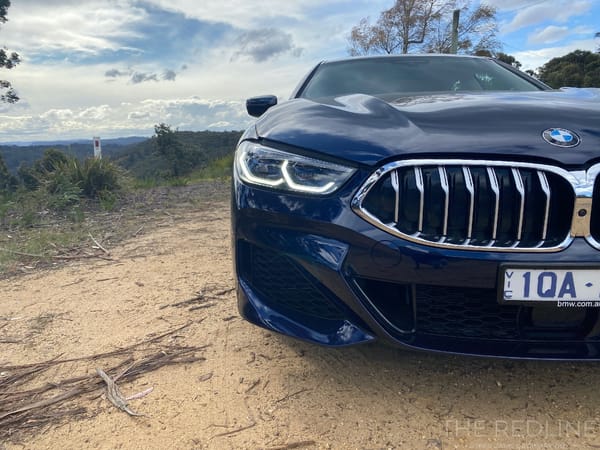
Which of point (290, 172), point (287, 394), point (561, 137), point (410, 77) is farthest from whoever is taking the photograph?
point (410, 77)

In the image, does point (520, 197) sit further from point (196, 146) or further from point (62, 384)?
point (196, 146)

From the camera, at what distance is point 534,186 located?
1.28 meters

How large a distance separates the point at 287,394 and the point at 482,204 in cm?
94

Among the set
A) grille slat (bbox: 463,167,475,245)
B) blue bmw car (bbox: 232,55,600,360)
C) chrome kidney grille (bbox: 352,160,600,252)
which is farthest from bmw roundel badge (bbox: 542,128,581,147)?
grille slat (bbox: 463,167,475,245)

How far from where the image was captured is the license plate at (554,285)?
1241 mm

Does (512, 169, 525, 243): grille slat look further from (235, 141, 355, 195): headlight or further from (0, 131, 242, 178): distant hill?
(0, 131, 242, 178): distant hill

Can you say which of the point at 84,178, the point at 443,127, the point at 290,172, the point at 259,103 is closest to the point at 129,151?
the point at 84,178

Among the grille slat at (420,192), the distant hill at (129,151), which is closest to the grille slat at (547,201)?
the grille slat at (420,192)

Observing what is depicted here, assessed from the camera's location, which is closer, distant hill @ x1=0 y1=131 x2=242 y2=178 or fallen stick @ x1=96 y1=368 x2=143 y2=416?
fallen stick @ x1=96 y1=368 x2=143 y2=416

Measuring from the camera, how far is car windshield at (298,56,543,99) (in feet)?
8.51

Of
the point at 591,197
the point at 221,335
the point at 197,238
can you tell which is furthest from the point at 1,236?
the point at 591,197

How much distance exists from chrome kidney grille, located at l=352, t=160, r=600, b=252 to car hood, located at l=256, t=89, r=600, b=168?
0.05 meters

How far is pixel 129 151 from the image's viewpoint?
14.4m

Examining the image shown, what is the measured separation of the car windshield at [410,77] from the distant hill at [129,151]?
11.6ft
